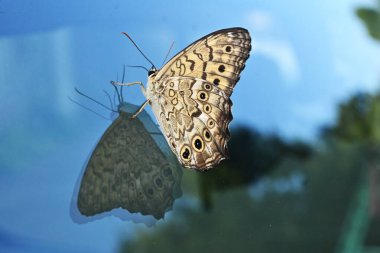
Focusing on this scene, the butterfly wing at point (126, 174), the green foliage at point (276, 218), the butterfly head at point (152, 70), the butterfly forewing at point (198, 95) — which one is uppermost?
the butterfly head at point (152, 70)

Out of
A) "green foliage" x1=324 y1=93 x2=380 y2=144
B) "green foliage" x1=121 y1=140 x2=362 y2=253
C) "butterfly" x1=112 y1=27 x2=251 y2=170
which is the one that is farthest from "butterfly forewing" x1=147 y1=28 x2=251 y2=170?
"green foliage" x1=324 y1=93 x2=380 y2=144

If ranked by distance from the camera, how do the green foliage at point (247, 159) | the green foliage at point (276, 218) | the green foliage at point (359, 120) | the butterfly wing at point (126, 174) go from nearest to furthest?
the butterfly wing at point (126, 174) < the green foliage at point (276, 218) < the green foliage at point (247, 159) < the green foliage at point (359, 120)

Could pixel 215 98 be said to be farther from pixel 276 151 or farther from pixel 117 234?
pixel 276 151

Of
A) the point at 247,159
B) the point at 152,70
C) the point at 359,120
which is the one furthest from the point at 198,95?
the point at 359,120

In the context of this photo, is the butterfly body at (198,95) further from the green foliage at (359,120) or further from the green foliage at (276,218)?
the green foliage at (359,120)

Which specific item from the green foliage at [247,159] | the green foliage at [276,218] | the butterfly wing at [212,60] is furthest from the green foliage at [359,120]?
the butterfly wing at [212,60]

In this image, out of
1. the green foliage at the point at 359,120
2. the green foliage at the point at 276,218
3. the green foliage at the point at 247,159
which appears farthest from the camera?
the green foliage at the point at 359,120

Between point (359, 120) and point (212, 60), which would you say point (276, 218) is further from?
point (212, 60)
